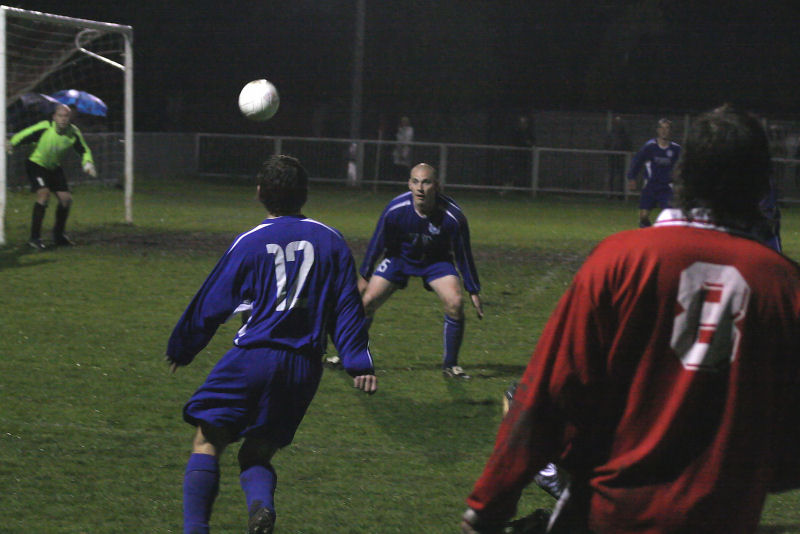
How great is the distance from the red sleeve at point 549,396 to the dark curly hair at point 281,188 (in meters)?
2.21

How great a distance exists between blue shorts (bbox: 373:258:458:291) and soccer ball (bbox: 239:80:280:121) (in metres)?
6.00

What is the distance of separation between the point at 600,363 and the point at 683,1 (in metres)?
33.4

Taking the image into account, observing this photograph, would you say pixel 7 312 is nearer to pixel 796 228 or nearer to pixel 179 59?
pixel 796 228

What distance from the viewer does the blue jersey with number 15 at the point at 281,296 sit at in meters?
4.19

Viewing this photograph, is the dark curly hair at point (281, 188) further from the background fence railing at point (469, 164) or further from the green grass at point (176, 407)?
the background fence railing at point (469, 164)

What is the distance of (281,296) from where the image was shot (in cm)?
420

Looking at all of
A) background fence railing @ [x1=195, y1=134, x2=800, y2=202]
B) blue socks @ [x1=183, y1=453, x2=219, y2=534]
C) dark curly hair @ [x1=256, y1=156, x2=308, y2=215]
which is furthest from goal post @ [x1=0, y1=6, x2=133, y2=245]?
blue socks @ [x1=183, y1=453, x2=219, y2=534]

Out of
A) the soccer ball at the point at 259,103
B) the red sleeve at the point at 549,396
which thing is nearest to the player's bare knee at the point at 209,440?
the red sleeve at the point at 549,396

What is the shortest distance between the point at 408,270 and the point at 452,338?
60 cm

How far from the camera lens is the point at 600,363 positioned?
2330 mm

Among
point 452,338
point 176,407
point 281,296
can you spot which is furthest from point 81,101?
point 281,296

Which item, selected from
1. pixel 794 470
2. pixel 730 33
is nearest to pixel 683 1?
pixel 730 33

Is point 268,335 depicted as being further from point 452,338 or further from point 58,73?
point 58,73

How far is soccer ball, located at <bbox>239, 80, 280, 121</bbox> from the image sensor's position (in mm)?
13438
